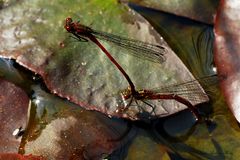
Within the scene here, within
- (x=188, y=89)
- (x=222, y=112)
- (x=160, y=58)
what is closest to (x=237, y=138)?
(x=222, y=112)

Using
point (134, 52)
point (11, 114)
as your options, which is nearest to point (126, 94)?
point (134, 52)

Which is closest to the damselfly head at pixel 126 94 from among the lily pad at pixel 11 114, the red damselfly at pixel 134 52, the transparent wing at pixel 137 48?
the red damselfly at pixel 134 52

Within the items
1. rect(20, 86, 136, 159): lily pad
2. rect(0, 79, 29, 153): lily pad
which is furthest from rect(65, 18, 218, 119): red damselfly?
rect(0, 79, 29, 153): lily pad

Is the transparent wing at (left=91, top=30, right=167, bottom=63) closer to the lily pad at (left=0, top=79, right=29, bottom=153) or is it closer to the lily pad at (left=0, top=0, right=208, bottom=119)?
the lily pad at (left=0, top=0, right=208, bottom=119)

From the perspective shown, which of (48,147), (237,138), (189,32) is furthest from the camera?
(189,32)

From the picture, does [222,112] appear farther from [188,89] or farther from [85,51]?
[85,51]

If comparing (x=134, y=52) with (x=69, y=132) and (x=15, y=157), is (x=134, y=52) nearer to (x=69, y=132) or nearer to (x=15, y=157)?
(x=69, y=132)

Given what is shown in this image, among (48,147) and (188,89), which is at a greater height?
(188,89)

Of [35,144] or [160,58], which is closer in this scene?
[35,144]
